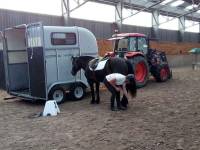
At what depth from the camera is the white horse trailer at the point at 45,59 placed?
8.75 m

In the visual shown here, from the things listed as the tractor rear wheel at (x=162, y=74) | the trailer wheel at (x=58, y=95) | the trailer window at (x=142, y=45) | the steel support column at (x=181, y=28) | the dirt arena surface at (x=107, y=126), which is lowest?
the dirt arena surface at (x=107, y=126)

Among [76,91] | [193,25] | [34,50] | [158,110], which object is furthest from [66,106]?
[193,25]

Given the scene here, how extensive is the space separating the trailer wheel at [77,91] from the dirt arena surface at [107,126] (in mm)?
431

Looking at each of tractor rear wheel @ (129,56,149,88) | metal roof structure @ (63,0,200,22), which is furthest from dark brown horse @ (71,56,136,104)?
metal roof structure @ (63,0,200,22)

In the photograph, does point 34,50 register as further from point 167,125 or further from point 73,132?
point 167,125

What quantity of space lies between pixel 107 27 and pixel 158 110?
14.7m

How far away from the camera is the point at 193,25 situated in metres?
32.0

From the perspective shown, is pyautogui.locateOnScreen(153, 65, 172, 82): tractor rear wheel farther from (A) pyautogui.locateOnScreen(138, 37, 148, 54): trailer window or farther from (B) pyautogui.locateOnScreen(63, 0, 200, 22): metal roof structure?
(B) pyautogui.locateOnScreen(63, 0, 200, 22): metal roof structure

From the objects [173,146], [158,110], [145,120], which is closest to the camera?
[173,146]

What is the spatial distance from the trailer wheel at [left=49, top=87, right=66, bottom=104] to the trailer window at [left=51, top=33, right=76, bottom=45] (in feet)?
4.24

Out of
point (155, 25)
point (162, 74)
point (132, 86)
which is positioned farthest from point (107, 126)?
point (155, 25)

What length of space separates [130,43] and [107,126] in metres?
6.77

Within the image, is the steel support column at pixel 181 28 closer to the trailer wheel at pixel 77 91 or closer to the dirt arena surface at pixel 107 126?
the dirt arena surface at pixel 107 126

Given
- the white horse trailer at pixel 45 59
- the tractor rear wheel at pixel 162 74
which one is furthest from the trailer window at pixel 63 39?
the tractor rear wheel at pixel 162 74
